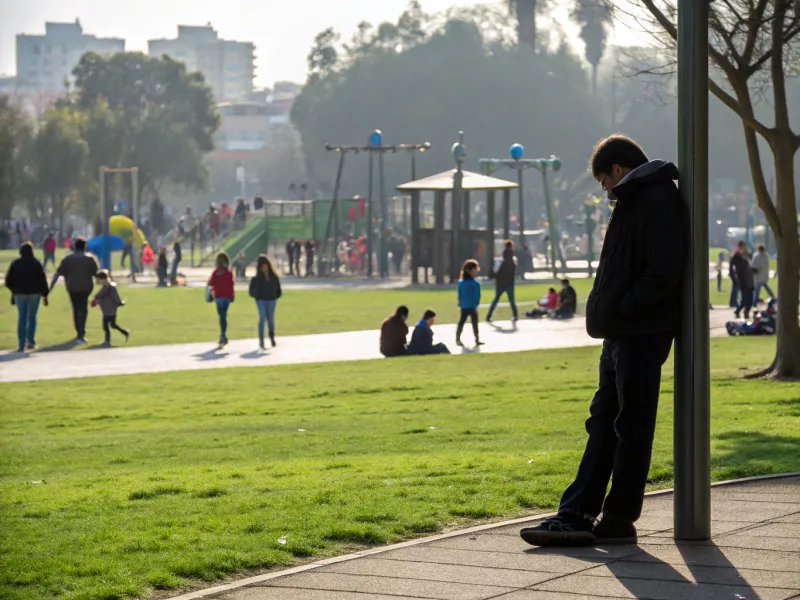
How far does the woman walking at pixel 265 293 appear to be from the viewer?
24047 mm

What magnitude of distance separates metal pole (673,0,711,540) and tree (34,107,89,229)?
80.2 m

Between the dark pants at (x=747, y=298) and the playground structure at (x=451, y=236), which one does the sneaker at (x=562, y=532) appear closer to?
the dark pants at (x=747, y=298)

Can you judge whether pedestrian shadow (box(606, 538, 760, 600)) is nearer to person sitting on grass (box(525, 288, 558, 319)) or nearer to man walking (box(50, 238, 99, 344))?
man walking (box(50, 238, 99, 344))

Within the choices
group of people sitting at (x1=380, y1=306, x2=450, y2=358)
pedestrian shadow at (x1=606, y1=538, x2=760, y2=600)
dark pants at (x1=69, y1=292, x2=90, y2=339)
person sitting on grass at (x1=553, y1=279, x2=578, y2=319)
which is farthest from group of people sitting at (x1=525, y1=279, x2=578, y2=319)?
pedestrian shadow at (x1=606, y1=538, x2=760, y2=600)

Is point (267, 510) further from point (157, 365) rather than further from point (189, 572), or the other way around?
point (157, 365)

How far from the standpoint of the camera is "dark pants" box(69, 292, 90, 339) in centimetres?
2502

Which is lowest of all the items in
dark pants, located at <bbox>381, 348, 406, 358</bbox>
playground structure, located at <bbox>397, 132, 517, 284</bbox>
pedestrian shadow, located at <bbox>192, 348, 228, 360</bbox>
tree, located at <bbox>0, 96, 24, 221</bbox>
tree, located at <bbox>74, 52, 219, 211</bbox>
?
pedestrian shadow, located at <bbox>192, 348, 228, 360</bbox>

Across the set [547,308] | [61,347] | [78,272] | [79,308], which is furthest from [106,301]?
[547,308]

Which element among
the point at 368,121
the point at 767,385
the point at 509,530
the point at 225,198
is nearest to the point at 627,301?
the point at 509,530

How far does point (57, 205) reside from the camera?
9206 centimetres

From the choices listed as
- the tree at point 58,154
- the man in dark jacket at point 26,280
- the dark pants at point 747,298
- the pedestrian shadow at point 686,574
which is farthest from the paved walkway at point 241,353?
the tree at point 58,154

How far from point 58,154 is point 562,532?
80.7m

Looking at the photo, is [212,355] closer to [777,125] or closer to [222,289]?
[222,289]

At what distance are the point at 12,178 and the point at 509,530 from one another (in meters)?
72.8
